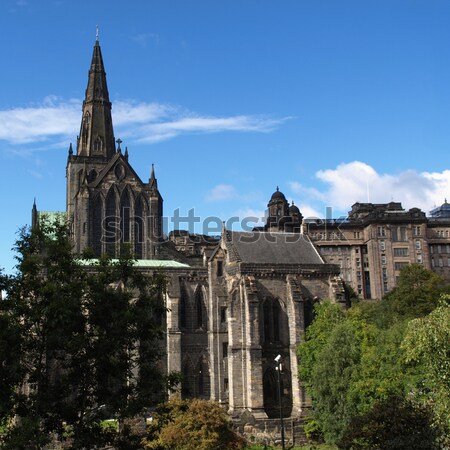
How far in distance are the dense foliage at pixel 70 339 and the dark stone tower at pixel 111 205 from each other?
57597 mm

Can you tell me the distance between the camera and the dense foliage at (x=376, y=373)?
29344mm

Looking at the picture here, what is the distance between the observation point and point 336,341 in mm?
50562

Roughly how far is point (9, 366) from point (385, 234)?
352 feet

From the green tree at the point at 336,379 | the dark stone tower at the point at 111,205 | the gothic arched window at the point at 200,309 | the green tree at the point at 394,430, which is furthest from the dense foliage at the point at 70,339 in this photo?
the dark stone tower at the point at 111,205

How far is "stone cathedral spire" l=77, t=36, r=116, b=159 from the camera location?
96.0 meters

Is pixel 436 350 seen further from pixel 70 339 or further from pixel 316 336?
pixel 316 336

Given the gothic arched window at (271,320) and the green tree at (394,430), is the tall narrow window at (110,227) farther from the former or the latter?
the green tree at (394,430)

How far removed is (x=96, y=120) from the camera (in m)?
97.4

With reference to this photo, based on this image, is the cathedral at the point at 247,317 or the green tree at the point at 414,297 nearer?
the cathedral at the point at 247,317

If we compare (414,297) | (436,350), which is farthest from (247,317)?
(414,297)

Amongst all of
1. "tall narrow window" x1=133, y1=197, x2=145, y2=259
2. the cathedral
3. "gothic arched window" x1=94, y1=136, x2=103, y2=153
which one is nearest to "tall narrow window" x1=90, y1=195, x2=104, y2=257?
"tall narrow window" x1=133, y1=197, x2=145, y2=259

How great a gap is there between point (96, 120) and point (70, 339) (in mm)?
77400

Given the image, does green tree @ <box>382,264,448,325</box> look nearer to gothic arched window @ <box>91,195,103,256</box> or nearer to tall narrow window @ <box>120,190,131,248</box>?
tall narrow window @ <box>120,190,131,248</box>

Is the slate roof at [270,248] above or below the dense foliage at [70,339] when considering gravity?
above
